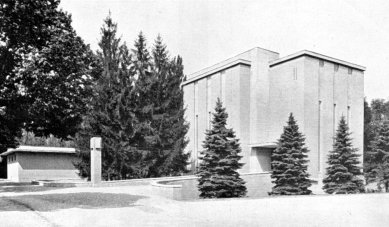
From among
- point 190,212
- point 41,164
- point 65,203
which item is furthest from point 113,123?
point 190,212

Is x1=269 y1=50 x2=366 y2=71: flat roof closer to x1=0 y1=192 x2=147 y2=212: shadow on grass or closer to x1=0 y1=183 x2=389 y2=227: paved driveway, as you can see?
x1=0 y1=183 x2=389 y2=227: paved driveway

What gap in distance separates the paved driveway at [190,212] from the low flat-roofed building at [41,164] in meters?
25.2

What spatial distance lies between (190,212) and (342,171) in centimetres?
1845

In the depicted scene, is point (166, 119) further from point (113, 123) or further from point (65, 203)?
point (65, 203)

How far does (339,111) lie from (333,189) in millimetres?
9085

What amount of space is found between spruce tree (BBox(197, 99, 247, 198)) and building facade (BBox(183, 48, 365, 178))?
8.81m

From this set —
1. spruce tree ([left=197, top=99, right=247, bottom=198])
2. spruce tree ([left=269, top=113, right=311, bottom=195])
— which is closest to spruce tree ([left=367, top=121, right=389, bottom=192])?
spruce tree ([left=269, top=113, right=311, bottom=195])

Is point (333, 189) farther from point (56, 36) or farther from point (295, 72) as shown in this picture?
point (56, 36)

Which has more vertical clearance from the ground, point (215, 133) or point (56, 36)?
point (56, 36)

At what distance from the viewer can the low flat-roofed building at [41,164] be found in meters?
38.1

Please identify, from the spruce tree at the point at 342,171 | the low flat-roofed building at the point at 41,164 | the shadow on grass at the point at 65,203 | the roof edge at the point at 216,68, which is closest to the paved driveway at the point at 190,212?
the shadow on grass at the point at 65,203

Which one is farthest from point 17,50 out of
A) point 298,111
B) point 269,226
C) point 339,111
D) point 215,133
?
point 339,111

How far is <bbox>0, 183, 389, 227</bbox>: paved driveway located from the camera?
10688mm

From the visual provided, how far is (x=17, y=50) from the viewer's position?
60.9ft
